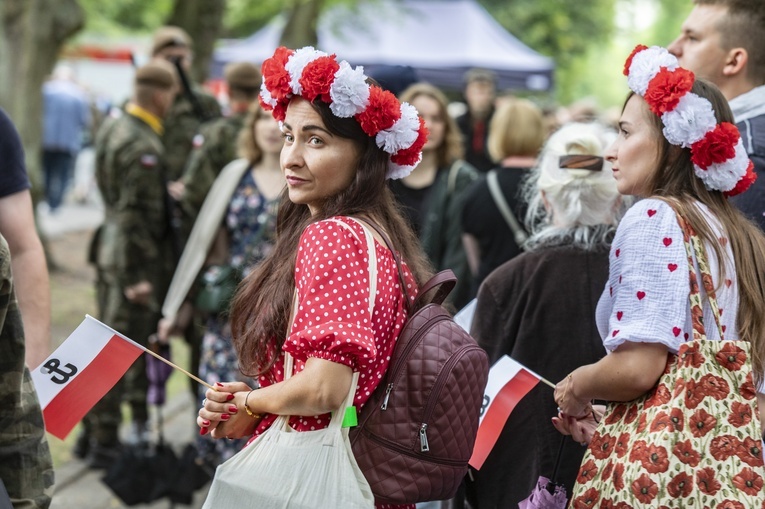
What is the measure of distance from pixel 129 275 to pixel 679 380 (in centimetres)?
477

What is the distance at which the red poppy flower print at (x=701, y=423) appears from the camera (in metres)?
2.59

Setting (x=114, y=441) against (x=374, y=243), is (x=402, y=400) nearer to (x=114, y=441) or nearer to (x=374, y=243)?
(x=374, y=243)

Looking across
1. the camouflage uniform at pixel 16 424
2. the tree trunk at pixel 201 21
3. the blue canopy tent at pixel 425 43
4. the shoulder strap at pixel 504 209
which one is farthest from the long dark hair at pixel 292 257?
the blue canopy tent at pixel 425 43

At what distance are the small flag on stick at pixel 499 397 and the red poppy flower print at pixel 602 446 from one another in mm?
574

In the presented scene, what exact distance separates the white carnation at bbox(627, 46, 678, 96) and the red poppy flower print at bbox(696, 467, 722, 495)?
1.08m

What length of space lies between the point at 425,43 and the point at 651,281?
56.3 feet

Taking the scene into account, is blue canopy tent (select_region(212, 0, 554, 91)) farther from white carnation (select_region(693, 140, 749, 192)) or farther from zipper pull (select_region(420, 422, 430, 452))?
zipper pull (select_region(420, 422, 430, 452))

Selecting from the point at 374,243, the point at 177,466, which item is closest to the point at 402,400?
the point at 374,243

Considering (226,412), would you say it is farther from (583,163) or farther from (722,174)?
(583,163)

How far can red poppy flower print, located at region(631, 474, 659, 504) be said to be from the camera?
2.57m

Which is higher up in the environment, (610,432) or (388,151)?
(388,151)

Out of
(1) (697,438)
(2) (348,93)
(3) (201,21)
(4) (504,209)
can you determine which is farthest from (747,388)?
(3) (201,21)

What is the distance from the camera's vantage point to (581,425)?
10.1ft

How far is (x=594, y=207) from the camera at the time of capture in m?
3.68
